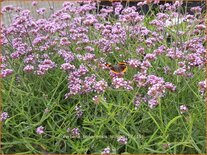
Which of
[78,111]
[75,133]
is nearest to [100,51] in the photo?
[78,111]

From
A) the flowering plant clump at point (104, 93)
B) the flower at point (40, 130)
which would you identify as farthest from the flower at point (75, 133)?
the flower at point (40, 130)

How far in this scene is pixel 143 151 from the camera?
152cm

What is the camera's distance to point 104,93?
1.79 metres

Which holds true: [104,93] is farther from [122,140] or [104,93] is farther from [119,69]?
[122,140]

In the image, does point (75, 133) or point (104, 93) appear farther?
point (104, 93)

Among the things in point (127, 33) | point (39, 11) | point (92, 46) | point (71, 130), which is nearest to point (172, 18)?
point (127, 33)

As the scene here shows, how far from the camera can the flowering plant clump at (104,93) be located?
156 cm

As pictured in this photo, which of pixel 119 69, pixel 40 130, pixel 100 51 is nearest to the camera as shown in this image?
pixel 40 130

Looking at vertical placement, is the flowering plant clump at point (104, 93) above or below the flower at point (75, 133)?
above

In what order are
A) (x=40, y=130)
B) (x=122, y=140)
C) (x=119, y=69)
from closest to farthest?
(x=122, y=140) → (x=40, y=130) → (x=119, y=69)

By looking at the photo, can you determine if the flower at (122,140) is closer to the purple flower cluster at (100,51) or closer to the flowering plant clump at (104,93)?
the flowering plant clump at (104,93)

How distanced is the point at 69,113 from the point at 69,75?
7.1 inches

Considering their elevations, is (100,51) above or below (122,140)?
above

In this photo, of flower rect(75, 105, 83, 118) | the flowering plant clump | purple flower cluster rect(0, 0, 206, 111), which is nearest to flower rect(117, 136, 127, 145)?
the flowering plant clump
